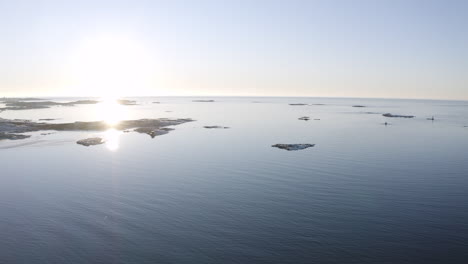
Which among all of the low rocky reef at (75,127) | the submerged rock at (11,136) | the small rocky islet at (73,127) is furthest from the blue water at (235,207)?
A: the low rocky reef at (75,127)

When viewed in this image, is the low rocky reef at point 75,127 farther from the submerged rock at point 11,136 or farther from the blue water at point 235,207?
the blue water at point 235,207

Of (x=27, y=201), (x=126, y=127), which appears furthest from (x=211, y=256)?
(x=126, y=127)

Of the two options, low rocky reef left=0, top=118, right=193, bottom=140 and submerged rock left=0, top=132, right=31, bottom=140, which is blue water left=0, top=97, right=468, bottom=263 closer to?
submerged rock left=0, top=132, right=31, bottom=140

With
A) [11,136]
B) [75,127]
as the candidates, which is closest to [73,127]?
[75,127]

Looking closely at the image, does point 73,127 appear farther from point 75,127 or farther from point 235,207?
point 235,207

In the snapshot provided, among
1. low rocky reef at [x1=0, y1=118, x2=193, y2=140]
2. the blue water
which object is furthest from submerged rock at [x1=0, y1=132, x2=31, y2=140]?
the blue water

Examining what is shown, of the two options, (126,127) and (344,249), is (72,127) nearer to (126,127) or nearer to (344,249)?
(126,127)

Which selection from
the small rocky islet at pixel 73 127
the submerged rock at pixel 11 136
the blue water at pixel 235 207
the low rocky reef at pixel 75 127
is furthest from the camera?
the low rocky reef at pixel 75 127
